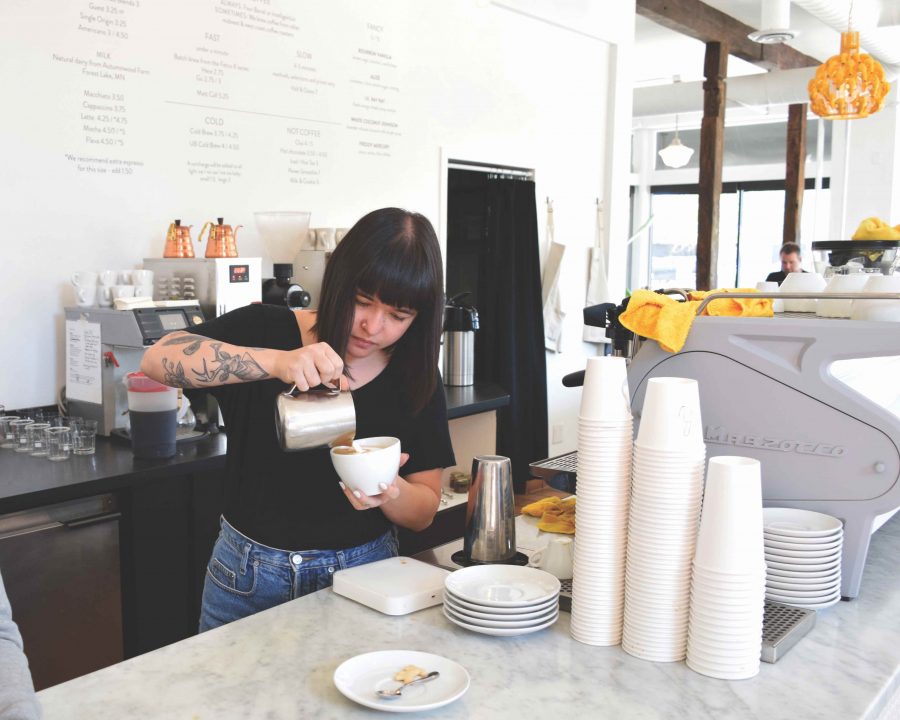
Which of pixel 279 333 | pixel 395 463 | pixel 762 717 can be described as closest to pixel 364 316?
pixel 279 333

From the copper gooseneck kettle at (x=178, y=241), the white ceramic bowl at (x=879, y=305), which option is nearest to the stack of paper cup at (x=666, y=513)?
the white ceramic bowl at (x=879, y=305)

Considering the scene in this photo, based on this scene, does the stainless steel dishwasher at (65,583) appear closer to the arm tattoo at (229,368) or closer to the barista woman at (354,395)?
the barista woman at (354,395)

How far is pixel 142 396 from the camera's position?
8.61ft

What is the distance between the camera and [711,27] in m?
6.71

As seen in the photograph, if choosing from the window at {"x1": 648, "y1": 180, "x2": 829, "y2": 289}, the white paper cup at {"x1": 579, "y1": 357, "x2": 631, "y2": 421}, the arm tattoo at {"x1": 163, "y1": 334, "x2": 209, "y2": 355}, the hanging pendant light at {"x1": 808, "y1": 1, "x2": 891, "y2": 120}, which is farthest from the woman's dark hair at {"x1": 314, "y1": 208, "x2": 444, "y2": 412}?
the window at {"x1": 648, "y1": 180, "x2": 829, "y2": 289}

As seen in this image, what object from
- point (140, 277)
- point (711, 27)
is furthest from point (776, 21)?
point (140, 277)

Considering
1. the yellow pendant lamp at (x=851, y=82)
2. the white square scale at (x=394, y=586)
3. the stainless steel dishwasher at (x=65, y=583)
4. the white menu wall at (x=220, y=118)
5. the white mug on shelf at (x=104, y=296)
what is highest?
the yellow pendant lamp at (x=851, y=82)

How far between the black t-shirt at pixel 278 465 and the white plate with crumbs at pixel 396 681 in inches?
19.2

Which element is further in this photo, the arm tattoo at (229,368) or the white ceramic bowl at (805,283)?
the white ceramic bowl at (805,283)

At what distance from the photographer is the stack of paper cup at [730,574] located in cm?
115

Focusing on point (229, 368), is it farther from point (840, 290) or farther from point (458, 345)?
point (458, 345)

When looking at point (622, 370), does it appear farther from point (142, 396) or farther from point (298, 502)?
point (142, 396)

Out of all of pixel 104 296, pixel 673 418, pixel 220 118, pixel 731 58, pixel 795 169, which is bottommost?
pixel 673 418

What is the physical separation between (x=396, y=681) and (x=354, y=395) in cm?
68
